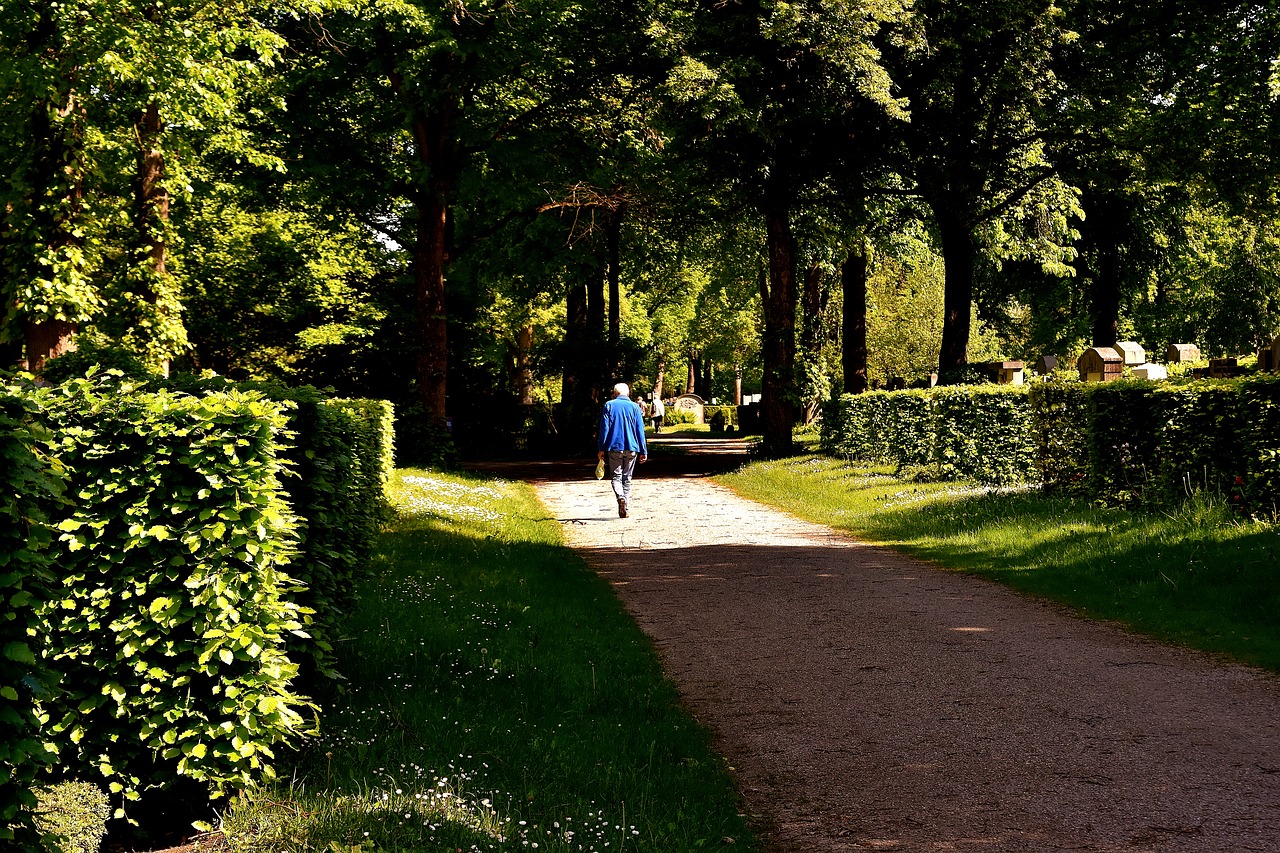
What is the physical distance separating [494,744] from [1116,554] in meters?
7.59

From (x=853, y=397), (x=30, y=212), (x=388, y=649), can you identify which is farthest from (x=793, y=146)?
(x=388, y=649)

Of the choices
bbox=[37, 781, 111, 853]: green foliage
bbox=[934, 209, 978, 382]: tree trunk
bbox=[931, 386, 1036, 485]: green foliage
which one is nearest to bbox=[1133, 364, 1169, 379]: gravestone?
bbox=[934, 209, 978, 382]: tree trunk

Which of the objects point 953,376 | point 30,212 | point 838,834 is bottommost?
point 838,834

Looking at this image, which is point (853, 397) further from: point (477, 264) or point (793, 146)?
point (477, 264)

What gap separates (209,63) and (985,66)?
1712cm

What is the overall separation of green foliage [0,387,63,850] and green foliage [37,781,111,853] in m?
→ 0.50

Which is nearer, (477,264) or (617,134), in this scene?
(617,134)

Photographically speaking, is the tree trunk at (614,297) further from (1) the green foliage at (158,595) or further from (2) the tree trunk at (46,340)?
(1) the green foliage at (158,595)

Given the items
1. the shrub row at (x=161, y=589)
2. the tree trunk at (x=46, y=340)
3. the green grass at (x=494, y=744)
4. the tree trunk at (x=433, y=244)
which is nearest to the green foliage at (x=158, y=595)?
the shrub row at (x=161, y=589)

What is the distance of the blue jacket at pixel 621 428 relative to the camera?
16.8 metres

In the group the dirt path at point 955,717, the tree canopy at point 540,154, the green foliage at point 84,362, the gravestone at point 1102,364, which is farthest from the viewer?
the gravestone at point 1102,364

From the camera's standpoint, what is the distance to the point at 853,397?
2508cm

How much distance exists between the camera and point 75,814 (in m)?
4.37

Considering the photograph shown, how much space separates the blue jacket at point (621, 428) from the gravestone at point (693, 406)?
196ft
